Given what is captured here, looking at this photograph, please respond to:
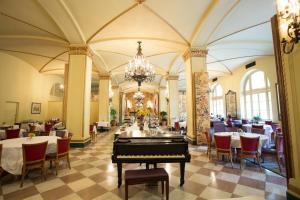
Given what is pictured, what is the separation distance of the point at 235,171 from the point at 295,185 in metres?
1.44

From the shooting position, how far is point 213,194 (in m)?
2.53

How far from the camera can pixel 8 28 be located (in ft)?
17.2

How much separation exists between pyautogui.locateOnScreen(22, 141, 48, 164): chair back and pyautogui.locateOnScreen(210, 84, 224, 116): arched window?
12.6 meters

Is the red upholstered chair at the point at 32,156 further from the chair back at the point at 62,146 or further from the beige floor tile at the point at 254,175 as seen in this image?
the beige floor tile at the point at 254,175

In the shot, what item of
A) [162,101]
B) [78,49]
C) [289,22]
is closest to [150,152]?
[289,22]

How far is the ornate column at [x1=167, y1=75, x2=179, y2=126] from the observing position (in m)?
9.89

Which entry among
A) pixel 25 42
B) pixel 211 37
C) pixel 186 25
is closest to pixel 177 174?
pixel 186 25

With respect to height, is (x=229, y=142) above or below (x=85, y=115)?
below

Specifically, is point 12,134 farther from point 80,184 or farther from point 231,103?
point 231,103

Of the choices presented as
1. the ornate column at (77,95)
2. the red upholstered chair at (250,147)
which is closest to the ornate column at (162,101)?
the ornate column at (77,95)

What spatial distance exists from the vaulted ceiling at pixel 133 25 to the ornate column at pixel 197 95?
544 millimetres

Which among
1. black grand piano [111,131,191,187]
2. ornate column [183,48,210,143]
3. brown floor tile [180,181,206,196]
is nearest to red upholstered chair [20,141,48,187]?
black grand piano [111,131,191,187]

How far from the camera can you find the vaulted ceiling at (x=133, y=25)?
429 cm

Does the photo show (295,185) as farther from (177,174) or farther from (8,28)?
(8,28)
